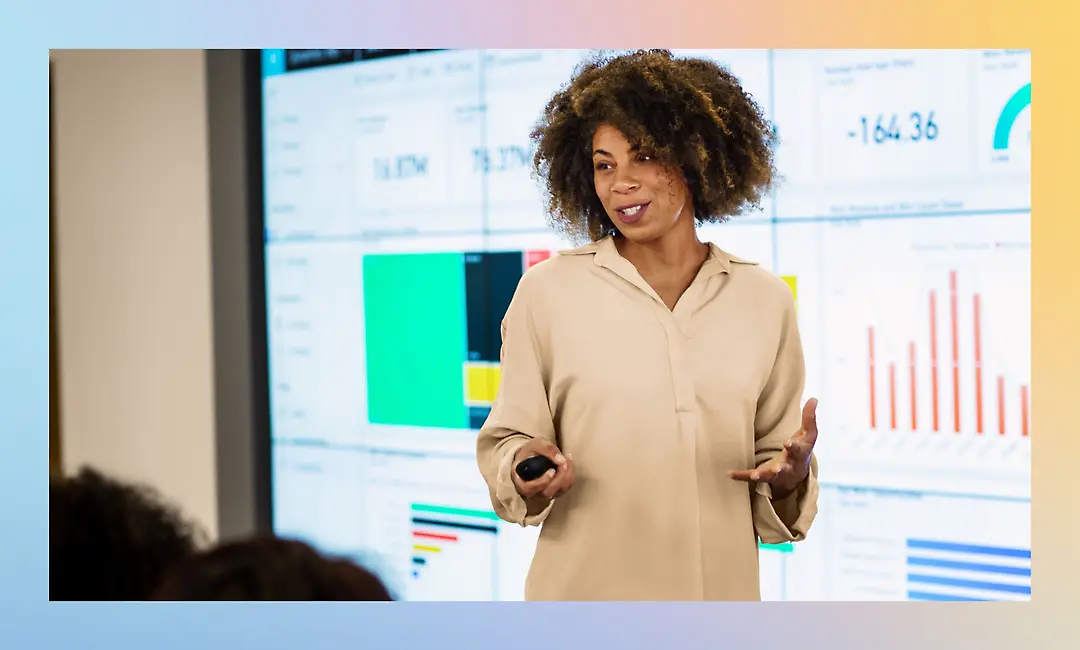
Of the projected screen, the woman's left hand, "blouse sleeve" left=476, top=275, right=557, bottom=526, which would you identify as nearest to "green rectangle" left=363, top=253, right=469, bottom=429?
the projected screen

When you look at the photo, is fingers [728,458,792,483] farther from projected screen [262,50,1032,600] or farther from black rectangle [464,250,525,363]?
black rectangle [464,250,525,363]

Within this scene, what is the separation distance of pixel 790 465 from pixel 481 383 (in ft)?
2.15

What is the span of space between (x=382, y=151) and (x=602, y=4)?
22.0 inches

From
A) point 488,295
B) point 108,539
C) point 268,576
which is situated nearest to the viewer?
point 268,576

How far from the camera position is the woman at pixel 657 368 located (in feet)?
5.78

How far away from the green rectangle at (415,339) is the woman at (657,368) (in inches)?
6.9

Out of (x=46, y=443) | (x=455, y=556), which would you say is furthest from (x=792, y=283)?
(x=46, y=443)

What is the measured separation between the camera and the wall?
6.48ft

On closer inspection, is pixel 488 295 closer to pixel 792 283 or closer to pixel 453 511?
pixel 453 511

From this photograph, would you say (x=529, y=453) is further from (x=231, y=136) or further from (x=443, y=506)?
(x=231, y=136)

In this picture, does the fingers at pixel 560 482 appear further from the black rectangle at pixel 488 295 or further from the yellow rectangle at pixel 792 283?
the yellow rectangle at pixel 792 283

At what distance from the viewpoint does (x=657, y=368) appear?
1.76 meters

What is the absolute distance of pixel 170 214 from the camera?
2037 mm

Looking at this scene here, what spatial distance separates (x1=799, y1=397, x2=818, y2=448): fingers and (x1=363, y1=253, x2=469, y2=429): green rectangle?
699 millimetres
